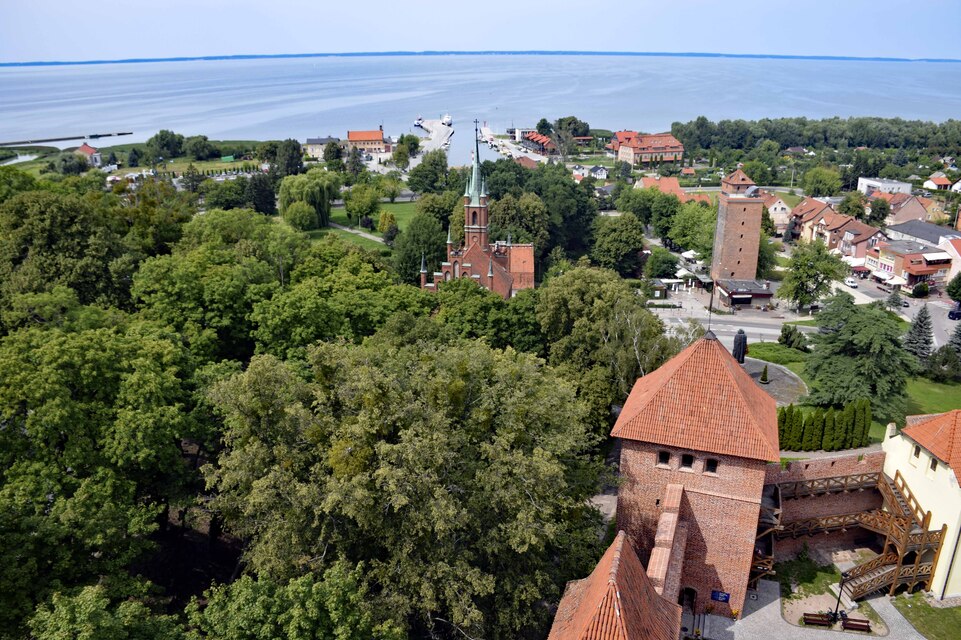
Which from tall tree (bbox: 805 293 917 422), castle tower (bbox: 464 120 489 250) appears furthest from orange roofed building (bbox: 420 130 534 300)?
tall tree (bbox: 805 293 917 422)

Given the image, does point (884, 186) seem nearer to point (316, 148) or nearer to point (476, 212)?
point (476, 212)

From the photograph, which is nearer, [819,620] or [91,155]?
[819,620]

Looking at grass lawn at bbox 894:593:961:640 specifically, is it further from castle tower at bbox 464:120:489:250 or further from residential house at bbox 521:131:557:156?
residential house at bbox 521:131:557:156

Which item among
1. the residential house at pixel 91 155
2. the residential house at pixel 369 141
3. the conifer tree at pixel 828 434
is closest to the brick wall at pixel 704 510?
the conifer tree at pixel 828 434

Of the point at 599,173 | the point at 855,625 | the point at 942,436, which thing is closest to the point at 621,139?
the point at 599,173

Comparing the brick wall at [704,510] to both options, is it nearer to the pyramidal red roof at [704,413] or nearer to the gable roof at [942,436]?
the pyramidal red roof at [704,413]

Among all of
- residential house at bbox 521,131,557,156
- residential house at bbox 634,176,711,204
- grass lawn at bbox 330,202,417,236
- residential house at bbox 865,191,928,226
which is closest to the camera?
grass lawn at bbox 330,202,417,236

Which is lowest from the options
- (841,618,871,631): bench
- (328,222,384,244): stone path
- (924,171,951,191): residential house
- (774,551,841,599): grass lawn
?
(774,551,841,599): grass lawn
